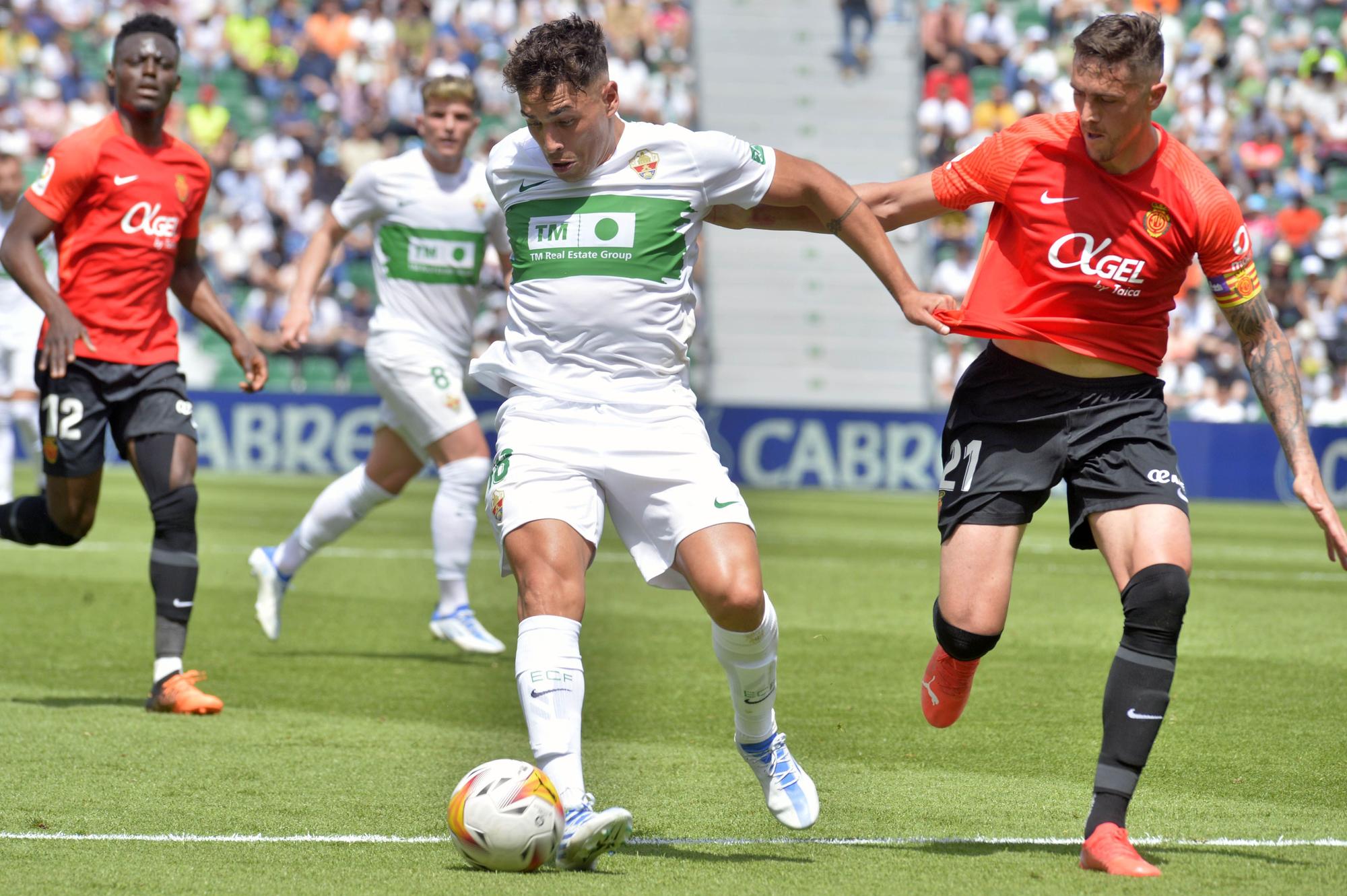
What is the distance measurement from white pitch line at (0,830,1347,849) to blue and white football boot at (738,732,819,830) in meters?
0.07

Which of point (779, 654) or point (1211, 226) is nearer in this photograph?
point (1211, 226)

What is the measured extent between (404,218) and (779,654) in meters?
2.86

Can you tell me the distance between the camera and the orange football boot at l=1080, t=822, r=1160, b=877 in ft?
14.1

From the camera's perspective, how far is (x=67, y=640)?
8859 millimetres

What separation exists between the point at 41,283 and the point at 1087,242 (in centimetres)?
393

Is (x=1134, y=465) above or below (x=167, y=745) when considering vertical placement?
above

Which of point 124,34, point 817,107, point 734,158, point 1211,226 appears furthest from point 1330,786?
point 817,107

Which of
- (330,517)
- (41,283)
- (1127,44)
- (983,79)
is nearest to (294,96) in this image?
(983,79)

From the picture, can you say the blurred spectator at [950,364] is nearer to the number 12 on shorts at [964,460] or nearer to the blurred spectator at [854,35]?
the blurred spectator at [854,35]

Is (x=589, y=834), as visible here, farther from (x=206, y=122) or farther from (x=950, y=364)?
(x=206, y=122)

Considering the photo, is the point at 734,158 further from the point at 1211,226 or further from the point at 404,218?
the point at 404,218

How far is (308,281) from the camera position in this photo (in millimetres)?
8625

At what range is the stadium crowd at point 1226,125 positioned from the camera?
2234 cm

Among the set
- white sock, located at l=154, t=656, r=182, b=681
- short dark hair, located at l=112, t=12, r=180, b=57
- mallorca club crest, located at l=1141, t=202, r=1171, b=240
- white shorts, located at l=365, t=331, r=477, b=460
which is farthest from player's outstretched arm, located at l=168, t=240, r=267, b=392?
mallorca club crest, located at l=1141, t=202, r=1171, b=240
